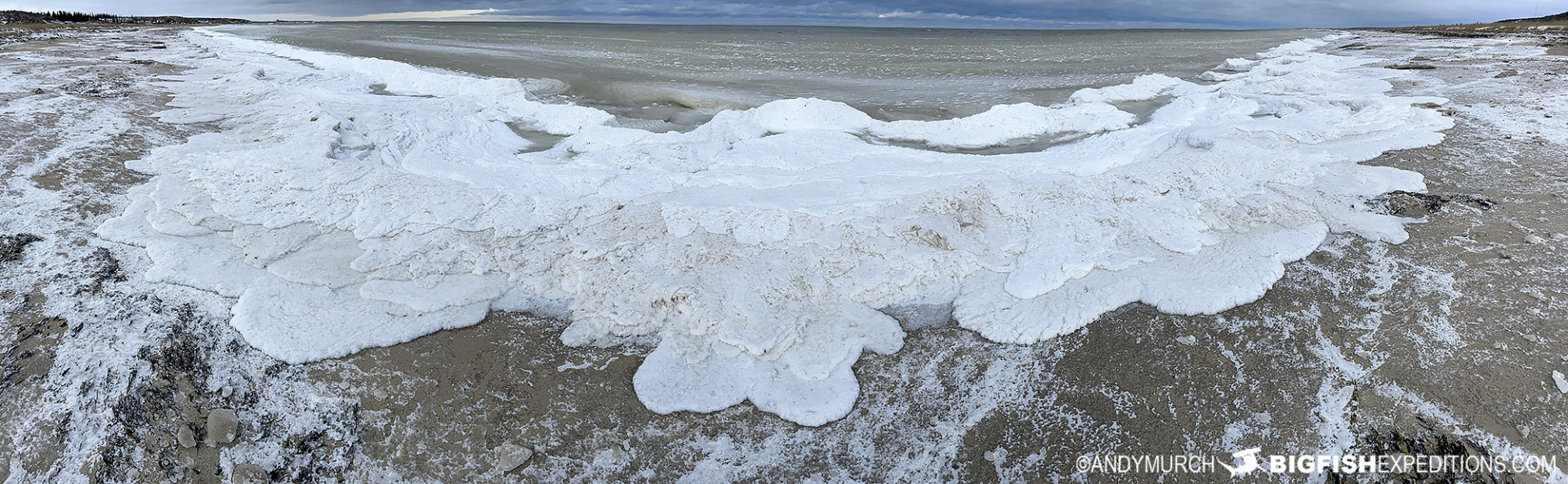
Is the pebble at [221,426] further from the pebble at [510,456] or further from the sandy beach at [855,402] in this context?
the pebble at [510,456]

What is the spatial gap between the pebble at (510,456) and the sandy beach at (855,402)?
0.04ft

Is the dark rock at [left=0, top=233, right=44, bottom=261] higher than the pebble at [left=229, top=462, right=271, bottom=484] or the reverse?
higher

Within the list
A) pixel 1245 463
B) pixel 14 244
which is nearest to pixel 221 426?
pixel 14 244

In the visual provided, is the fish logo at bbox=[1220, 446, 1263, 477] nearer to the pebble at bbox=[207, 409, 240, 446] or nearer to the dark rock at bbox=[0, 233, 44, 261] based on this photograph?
the pebble at bbox=[207, 409, 240, 446]

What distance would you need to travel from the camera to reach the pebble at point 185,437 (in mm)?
2551

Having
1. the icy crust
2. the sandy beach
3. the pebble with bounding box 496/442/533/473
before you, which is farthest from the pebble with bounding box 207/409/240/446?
the pebble with bounding box 496/442/533/473

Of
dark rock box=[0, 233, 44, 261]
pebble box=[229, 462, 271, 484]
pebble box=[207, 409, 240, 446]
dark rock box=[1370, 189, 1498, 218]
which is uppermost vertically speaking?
dark rock box=[1370, 189, 1498, 218]

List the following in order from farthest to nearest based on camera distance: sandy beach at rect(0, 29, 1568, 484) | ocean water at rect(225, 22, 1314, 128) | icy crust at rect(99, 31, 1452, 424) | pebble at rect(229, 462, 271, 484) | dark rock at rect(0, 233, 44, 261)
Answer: ocean water at rect(225, 22, 1314, 128), dark rock at rect(0, 233, 44, 261), icy crust at rect(99, 31, 1452, 424), sandy beach at rect(0, 29, 1568, 484), pebble at rect(229, 462, 271, 484)

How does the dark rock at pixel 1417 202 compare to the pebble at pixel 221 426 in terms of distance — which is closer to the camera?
the pebble at pixel 221 426

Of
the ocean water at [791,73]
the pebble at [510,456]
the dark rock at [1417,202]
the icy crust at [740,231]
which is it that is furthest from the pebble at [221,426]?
the dark rock at [1417,202]

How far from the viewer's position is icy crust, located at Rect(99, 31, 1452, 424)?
3420 millimetres

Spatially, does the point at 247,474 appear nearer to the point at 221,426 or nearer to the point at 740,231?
the point at 221,426

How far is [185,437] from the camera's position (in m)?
2.58

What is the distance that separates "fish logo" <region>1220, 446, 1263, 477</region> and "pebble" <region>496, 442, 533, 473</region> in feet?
9.32
